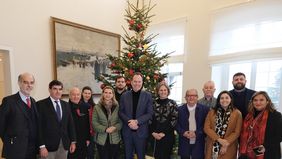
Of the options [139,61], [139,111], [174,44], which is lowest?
[139,111]

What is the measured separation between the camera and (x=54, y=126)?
2.07m

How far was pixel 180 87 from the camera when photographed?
4.92 meters

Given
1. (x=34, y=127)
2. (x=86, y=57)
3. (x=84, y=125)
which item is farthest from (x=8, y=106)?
(x=86, y=57)

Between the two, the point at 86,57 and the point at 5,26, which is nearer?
the point at 5,26

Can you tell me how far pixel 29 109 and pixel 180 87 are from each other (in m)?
3.73

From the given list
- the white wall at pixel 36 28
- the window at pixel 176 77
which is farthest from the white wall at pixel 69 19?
the window at pixel 176 77

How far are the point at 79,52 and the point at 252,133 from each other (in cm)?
382

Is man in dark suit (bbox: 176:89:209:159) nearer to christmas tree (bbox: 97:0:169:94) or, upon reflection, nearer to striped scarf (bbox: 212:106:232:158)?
striped scarf (bbox: 212:106:232:158)

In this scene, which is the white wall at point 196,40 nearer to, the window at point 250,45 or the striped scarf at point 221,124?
the window at point 250,45

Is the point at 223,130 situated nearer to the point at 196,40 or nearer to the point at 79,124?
the point at 79,124

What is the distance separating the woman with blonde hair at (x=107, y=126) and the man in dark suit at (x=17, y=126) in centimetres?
75

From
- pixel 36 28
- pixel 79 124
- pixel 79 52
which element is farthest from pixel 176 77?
pixel 36 28

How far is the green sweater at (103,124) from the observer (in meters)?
2.38

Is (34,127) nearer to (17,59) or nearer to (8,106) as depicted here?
(8,106)
